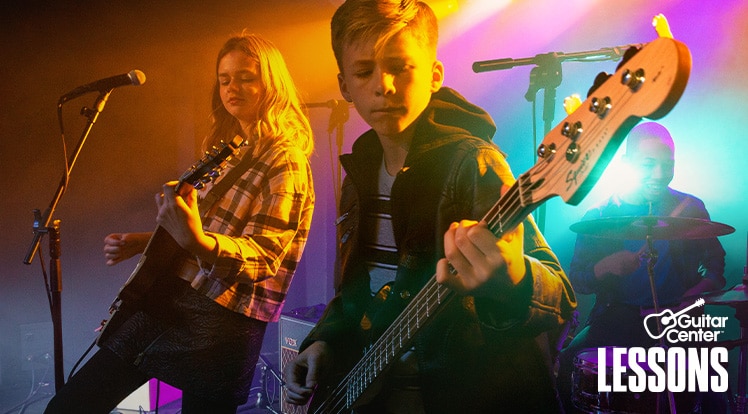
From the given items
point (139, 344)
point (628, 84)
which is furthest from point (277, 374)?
point (628, 84)

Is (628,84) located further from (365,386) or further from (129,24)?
(129,24)

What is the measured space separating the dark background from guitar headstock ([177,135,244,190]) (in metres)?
1.63

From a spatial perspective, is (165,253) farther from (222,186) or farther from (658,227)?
(658,227)

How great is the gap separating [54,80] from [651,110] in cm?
428

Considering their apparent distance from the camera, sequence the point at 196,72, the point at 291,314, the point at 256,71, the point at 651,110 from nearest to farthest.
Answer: the point at 651,110 → the point at 256,71 → the point at 291,314 → the point at 196,72

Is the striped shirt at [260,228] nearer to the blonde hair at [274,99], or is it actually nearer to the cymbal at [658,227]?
the blonde hair at [274,99]

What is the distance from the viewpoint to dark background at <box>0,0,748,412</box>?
348 cm

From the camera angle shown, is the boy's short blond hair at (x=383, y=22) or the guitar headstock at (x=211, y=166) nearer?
the boy's short blond hair at (x=383, y=22)

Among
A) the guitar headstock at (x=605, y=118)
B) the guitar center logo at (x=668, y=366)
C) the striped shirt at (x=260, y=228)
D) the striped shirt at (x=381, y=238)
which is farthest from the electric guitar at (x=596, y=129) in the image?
the guitar center logo at (x=668, y=366)

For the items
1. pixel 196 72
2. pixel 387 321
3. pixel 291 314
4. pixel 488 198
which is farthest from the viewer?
pixel 196 72

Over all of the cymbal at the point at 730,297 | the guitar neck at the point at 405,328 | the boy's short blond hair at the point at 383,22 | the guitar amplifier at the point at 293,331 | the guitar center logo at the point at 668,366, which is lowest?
the guitar amplifier at the point at 293,331

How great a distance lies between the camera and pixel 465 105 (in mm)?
1479

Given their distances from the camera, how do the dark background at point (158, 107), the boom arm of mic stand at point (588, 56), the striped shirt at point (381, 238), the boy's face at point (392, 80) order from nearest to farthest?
1. the boy's face at point (392, 80)
2. the striped shirt at point (381, 238)
3. the boom arm of mic stand at point (588, 56)
4. the dark background at point (158, 107)

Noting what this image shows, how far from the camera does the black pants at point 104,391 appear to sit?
70.5 inches
